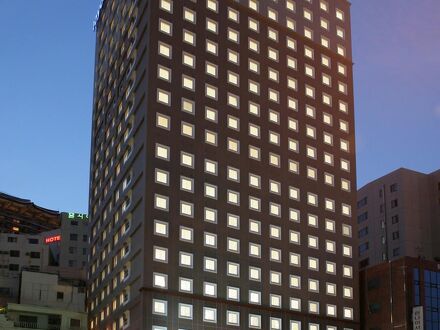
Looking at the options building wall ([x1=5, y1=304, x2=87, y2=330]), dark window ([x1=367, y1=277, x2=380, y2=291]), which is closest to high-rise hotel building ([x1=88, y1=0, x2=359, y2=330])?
dark window ([x1=367, y1=277, x2=380, y2=291])

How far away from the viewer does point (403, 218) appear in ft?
451

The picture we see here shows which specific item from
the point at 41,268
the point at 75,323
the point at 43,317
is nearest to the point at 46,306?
the point at 43,317

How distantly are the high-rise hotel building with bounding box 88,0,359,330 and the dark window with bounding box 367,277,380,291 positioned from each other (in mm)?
3109

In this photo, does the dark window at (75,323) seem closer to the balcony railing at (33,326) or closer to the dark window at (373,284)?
the balcony railing at (33,326)

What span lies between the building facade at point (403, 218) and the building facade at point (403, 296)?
122 ft

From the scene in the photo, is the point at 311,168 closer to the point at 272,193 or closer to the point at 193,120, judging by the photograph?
the point at 272,193

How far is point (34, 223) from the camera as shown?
594 feet

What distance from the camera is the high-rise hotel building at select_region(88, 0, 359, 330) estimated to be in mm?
83125

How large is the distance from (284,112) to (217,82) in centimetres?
1096

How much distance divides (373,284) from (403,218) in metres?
41.3

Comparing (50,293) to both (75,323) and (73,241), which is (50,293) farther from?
(73,241)

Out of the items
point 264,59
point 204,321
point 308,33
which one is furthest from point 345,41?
point 204,321

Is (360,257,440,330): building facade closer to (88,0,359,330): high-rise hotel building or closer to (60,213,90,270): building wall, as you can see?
(88,0,359,330): high-rise hotel building

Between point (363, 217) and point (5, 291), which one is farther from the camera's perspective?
point (363, 217)
